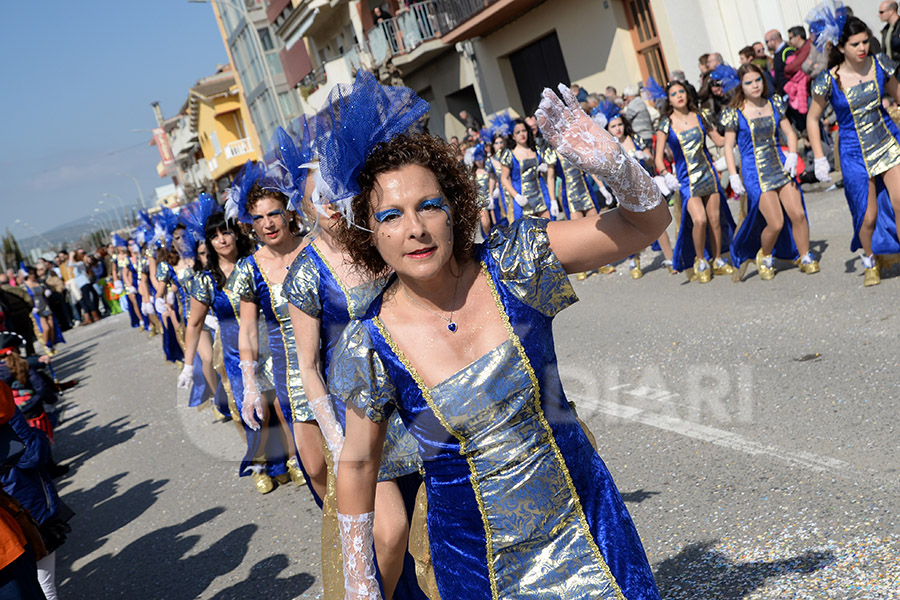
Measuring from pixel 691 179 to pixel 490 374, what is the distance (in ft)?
24.3

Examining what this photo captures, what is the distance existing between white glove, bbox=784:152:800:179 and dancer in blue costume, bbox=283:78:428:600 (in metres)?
5.24

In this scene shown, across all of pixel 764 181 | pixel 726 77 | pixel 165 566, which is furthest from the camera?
pixel 726 77

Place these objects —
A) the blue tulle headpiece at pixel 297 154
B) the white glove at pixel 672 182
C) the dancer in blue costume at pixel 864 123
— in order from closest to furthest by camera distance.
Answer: the blue tulle headpiece at pixel 297 154
the dancer in blue costume at pixel 864 123
the white glove at pixel 672 182

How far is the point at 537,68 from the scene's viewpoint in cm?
2433

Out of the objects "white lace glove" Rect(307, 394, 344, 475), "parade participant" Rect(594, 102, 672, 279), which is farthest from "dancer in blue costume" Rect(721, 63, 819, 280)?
"white lace glove" Rect(307, 394, 344, 475)

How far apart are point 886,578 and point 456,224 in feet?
6.50

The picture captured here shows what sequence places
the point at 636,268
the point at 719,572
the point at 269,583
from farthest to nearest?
the point at 636,268
the point at 269,583
the point at 719,572

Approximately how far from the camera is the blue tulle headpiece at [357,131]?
2365mm

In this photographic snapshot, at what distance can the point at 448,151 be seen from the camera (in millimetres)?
2529

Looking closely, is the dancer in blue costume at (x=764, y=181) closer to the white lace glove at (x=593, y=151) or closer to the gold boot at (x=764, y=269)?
the gold boot at (x=764, y=269)

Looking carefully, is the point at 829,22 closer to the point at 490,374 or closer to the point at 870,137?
the point at 870,137

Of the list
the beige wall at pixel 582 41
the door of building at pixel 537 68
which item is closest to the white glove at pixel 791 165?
the beige wall at pixel 582 41

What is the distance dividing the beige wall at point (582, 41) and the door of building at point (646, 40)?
0.41 ft

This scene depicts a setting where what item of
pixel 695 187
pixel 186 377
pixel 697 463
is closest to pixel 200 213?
pixel 186 377
